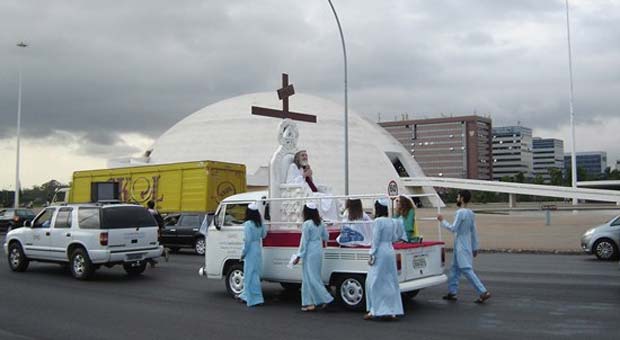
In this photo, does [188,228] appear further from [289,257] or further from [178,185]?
[289,257]

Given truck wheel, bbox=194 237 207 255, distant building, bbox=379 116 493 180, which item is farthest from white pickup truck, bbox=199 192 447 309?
distant building, bbox=379 116 493 180

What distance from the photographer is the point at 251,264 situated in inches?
397

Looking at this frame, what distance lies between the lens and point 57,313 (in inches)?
380

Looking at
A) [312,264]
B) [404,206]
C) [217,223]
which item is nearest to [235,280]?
[217,223]

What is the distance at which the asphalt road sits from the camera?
7992 millimetres

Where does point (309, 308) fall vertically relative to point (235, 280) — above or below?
below

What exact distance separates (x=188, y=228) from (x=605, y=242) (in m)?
12.9

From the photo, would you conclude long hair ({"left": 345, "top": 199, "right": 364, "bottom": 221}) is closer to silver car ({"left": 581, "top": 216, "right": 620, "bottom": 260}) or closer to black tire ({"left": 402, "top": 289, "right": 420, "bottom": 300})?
black tire ({"left": 402, "top": 289, "right": 420, "bottom": 300})

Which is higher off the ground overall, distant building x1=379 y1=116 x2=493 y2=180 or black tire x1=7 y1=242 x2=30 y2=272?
distant building x1=379 y1=116 x2=493 y2=180

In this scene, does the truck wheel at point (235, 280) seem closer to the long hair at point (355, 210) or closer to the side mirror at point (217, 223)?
the side mirror at point (217, 223)

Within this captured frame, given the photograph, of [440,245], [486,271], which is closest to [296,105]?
[486,271]

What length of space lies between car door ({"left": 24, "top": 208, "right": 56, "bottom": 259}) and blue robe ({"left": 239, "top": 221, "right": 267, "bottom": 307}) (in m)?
6.66

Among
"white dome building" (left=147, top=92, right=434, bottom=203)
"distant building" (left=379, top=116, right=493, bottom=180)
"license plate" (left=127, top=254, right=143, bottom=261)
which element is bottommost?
"license plate" (left=127, top=254, right=143, bottom=261)

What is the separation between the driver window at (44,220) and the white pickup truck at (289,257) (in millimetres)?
5417
